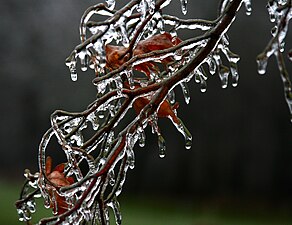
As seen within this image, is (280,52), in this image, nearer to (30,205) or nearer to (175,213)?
(30,205)

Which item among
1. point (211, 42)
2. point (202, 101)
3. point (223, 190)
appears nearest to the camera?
point (211, 42)

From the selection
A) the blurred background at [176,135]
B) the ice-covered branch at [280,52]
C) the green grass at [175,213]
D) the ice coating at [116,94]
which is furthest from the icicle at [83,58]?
the green grass at [175,213]

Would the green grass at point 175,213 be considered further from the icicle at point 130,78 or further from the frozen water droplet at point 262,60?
the frozen water droplet at point 262,60

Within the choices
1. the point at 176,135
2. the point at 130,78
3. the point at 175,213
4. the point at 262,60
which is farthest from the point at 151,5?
the point at 175,213

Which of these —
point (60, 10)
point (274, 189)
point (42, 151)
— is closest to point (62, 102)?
point (60, 10)

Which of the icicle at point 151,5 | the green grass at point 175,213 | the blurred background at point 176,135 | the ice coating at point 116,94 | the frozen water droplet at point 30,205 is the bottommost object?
the green grass at point 175,213

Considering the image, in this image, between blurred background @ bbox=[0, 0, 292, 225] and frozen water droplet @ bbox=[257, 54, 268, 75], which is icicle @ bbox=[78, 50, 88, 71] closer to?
frozen water droplet @ bbox=[257, 54, 268, 75]

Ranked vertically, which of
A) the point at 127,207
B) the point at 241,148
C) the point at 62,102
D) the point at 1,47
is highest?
the point at 1,47

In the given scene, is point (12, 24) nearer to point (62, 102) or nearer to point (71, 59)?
point (62, 102)
